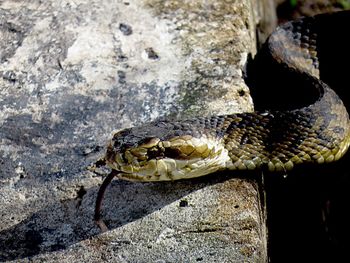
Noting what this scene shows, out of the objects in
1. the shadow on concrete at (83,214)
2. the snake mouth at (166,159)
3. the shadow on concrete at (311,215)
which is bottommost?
the shadow on concrete at (311,215)

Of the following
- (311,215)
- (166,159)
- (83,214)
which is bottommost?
(311,215)

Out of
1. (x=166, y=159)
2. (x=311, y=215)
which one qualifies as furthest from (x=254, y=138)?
(x=311, y=215)

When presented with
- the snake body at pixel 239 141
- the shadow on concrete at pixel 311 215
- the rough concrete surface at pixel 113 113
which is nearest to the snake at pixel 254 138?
the snake body at pixel 239 141

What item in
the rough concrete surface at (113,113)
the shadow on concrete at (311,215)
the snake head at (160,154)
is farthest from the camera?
the shadow on concrete at (311,215)

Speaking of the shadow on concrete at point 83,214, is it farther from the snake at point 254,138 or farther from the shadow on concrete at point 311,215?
the shadow on concrete at point 311,215

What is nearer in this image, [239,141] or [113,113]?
[239,141]

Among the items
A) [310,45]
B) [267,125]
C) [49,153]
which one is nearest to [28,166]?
[49,153]

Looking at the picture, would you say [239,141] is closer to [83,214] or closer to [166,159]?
[166,159]
